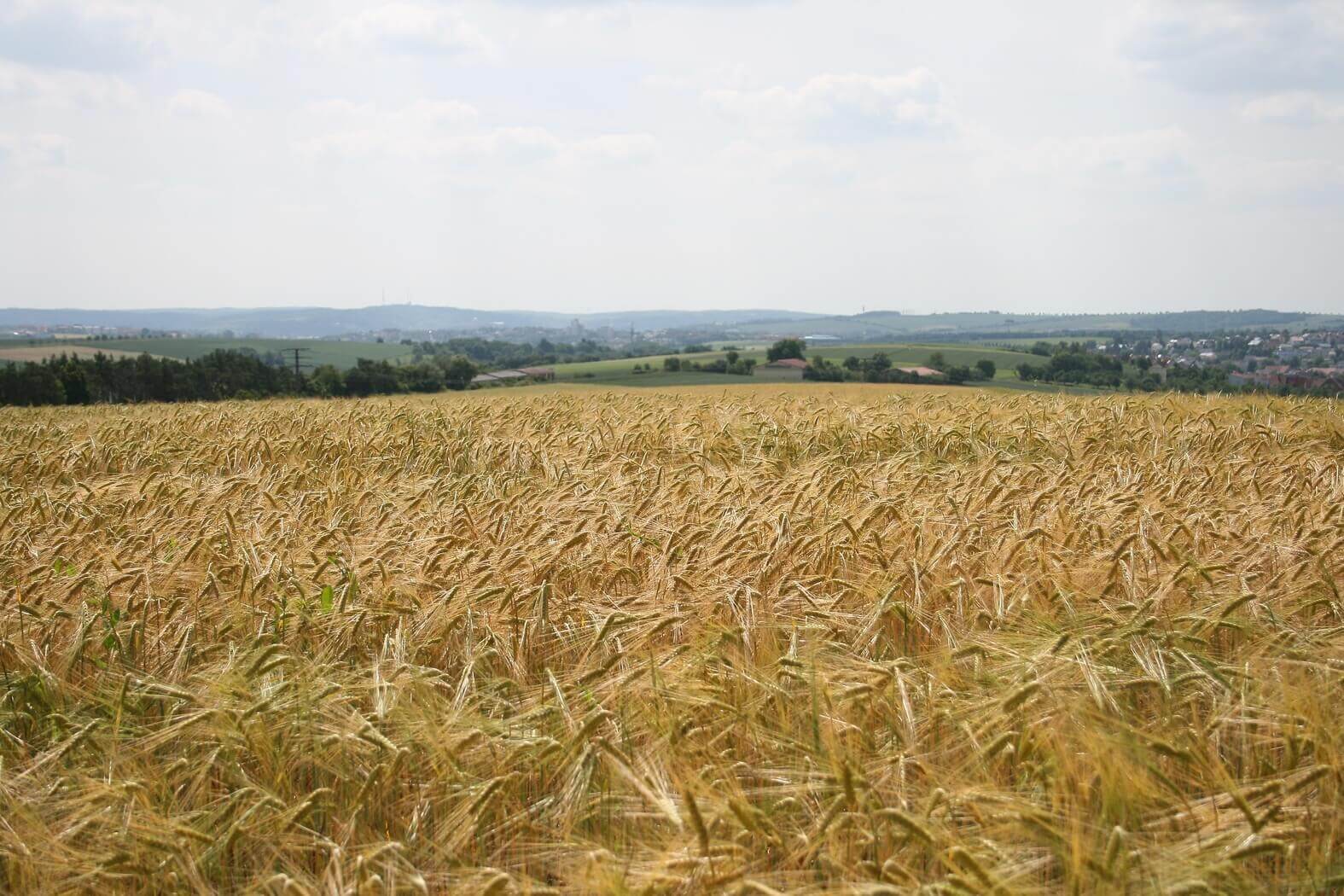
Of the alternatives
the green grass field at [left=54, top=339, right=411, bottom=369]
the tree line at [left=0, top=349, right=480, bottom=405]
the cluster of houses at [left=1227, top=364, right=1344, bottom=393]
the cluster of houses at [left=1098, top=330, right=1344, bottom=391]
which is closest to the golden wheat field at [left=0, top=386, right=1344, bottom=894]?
the cluster of houses at [left=1227, top=364, right=1344, bottom=393]

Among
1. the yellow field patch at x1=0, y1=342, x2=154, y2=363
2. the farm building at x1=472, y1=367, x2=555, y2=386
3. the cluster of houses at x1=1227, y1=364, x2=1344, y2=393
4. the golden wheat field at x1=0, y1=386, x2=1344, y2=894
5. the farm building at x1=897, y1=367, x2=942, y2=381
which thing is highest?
the yellow field patch at x1=0, y1=342, x2=154, y2=363

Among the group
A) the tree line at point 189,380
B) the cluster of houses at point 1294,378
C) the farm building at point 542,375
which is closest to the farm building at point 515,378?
the farm building at point 542,375

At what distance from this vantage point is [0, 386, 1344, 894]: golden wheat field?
226cm

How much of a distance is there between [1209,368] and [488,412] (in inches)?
643

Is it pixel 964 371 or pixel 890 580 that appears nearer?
pixel 890 580

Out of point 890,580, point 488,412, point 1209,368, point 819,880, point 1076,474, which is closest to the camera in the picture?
point 819,880

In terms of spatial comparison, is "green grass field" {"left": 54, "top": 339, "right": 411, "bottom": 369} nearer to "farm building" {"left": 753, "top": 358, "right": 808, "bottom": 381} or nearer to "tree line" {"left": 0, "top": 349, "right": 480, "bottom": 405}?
"tree line" {"left": 0, "top": 349, "right": 480, "bottom": 405}

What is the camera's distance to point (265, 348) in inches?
5541

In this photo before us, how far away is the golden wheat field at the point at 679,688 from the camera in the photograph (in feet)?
7.43

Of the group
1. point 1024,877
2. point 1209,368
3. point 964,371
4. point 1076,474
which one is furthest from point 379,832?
point 964,371

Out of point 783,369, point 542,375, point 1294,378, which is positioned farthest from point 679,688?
point 542,375

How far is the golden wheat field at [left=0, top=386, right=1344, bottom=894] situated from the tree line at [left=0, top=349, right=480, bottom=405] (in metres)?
31.8

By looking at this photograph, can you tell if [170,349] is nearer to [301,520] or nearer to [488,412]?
[488,412]

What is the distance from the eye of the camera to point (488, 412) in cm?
Result: 1276
